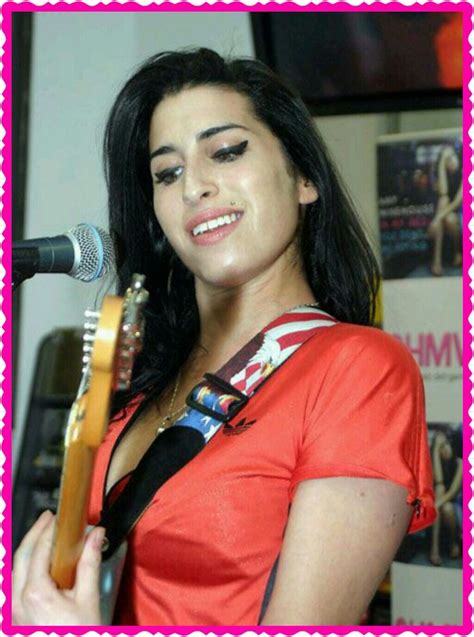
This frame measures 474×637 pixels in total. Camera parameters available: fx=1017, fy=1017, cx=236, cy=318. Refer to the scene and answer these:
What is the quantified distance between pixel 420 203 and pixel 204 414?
132cm

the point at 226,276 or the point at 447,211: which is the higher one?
the point at 447,211

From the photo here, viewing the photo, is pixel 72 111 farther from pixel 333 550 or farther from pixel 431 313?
pixel 333 550

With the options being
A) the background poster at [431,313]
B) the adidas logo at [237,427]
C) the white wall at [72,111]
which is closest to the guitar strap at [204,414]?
the adidas logo at [237,427]

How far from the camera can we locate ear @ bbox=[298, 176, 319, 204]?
157cm

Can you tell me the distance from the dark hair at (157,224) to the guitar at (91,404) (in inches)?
19.0

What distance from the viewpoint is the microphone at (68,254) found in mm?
1165

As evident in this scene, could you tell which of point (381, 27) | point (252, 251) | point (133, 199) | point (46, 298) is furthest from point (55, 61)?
point (252, 251)

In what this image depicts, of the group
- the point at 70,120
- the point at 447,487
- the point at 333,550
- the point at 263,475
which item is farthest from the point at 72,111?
the point at 333,550

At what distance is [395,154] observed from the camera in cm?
251

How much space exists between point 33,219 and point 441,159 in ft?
4.16

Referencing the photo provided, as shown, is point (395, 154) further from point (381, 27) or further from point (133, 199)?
point (133, 199)

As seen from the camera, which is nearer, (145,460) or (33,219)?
(145,460)

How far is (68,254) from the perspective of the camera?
3.88ft

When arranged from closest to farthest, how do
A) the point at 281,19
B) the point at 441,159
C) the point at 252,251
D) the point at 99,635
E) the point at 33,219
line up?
the point at 99,635 → the point at 252,251 → the point at 441,159 → the point at 281,19 → the point at 33,219
